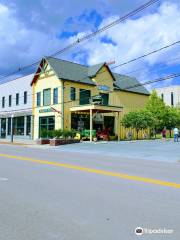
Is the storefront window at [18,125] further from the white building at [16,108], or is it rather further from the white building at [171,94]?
the white building at [171,94]

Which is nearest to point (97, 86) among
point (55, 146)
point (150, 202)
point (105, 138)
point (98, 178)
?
point (105, 138)

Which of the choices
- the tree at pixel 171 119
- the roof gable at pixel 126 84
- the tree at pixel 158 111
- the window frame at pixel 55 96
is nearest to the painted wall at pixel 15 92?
the window frame at pixel 55 96

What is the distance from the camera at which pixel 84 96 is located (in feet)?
125

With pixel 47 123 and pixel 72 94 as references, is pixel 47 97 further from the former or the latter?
pixel 72 94

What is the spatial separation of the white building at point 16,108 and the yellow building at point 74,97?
170 cm

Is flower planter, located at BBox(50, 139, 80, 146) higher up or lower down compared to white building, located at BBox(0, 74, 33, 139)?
lower down

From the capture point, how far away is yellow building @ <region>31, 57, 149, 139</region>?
118 feet

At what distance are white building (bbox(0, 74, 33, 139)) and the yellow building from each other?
5.59 ft

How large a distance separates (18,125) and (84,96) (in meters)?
11.9

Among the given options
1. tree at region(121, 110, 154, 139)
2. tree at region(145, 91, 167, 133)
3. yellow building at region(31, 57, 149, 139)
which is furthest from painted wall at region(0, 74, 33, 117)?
tree at region(145, 91, 167, 133)

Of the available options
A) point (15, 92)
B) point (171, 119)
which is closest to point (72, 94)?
point (15, 92)

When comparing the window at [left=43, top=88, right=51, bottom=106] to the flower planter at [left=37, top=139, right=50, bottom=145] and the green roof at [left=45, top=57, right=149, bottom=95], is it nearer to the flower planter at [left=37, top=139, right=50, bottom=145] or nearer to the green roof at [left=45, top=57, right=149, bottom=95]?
the green roof at [left=45, top=57, right=149, bottom=95]

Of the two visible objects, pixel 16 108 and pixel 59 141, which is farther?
pixel 16 108

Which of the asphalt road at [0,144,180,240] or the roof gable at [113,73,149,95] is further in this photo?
the roof gable at [113,73,149,95]
